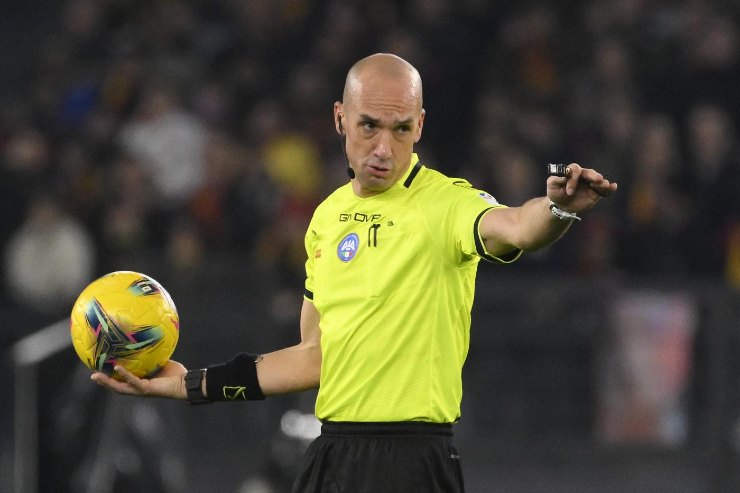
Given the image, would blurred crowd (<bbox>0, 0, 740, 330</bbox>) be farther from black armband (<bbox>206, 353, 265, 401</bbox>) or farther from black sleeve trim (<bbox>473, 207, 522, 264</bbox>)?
black sleeve trim (<bbox>473, 207, 522, 264</bbox>)

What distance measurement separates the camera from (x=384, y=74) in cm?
486

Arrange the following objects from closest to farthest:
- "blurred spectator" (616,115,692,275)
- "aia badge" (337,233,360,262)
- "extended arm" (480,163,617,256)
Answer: "extended arm" (480,163,617,256), "aia badge" (337,233,360,262), "blurred spectator" (616,115,692,275)

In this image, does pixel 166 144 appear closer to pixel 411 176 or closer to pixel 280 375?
pixel 280 375

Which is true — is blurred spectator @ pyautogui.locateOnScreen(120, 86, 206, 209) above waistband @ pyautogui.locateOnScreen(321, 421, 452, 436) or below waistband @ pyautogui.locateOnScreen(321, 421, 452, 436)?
above

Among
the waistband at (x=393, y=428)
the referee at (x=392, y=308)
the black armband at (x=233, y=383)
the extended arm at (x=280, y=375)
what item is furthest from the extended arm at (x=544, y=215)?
the black armband at (x=233, y=383)

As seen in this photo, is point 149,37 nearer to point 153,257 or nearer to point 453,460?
point 153,257

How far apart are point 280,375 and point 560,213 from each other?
149cm

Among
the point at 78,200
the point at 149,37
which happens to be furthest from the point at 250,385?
the point at 149,37

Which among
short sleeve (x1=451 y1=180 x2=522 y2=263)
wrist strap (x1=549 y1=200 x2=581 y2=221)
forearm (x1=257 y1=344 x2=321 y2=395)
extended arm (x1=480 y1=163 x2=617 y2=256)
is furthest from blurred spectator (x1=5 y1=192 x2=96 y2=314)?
wrist strap (x1=549 y1=200 x2=581 y2=221)

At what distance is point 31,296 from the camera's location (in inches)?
423

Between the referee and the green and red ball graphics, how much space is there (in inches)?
26.9

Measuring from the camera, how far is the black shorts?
4797 millimetres

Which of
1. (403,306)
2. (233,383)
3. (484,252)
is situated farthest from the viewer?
(233,383)

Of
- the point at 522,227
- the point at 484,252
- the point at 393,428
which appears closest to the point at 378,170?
the point at 484,252
